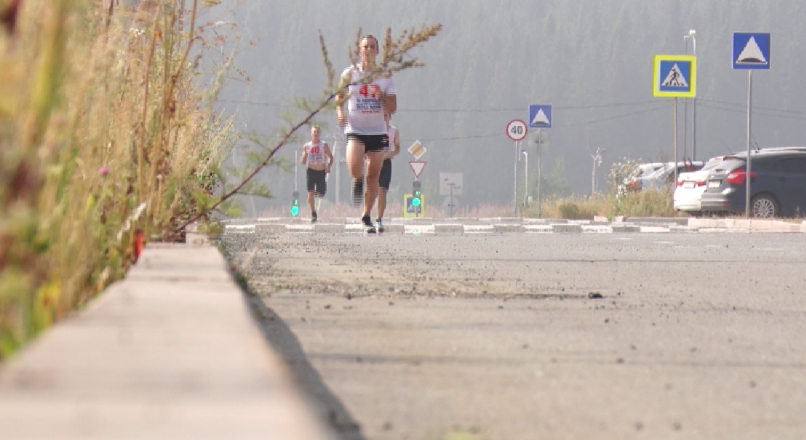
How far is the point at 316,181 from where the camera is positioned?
1009 inches

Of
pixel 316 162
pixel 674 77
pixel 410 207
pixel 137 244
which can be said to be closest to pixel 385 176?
pixel 316 162

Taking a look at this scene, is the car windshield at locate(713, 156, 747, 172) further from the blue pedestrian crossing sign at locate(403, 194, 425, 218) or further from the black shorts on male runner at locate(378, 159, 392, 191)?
the blue pedestrian crossing sign at locate(403, 194, 425, 218)

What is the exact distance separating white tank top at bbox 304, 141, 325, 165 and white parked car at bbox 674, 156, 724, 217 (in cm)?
791

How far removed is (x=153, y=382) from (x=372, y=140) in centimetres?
1231

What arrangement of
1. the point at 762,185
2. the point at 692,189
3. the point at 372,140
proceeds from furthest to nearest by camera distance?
the point at 692,189 → the point at 762,185 → the point at 372,140

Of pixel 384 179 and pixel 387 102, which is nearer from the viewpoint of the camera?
pixel 387 102

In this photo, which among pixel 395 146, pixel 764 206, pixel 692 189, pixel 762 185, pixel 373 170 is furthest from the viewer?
pixel 692 189

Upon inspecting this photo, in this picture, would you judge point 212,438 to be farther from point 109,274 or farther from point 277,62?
point 277,62

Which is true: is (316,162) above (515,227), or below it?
above

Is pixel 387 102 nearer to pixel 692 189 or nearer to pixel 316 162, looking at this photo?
pixel 316 162

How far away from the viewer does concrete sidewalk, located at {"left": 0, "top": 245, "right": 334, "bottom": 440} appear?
1999 millimetres

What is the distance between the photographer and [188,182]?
27.3 feet

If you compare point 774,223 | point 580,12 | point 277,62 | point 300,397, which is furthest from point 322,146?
point 580,12

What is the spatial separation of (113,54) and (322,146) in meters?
19.2
